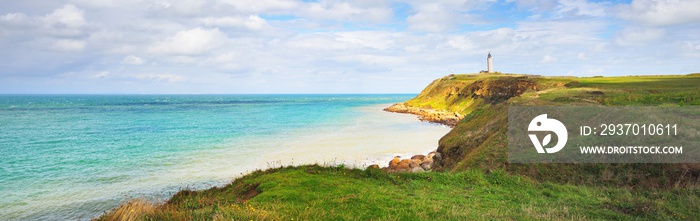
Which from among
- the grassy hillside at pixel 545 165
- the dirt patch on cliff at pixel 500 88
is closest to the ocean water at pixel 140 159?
the grassy hillside at pixel 545 165

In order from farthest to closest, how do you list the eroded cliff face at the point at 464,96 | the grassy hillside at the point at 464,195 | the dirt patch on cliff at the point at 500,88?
the eroded cliff face at the point at 464,96, the dirt patch on cliff at the point at 500,88, the grassy hillside at the point at 464,195

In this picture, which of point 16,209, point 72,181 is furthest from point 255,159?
point 16,209

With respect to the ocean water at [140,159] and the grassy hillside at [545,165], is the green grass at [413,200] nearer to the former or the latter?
the grassy hillside at [545,165]

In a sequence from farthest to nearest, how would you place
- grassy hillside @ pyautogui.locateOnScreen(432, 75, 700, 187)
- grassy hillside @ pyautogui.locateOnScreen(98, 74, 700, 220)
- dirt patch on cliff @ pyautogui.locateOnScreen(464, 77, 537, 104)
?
dirt patch on cliff @ pyautogui.locateOnScreen(464, 77, 537, 104) < grassy hillside @ pyautogui.locateOnScreen(432, 75, 700, 187) < grassy hillside @ pyautogui.locateOnScreen(98, 74, 700, 220)

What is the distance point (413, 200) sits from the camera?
11586 mm

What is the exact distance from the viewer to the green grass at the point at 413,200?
941 centimetres

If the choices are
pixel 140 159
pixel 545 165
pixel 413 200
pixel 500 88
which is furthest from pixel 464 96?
pixel 413 200

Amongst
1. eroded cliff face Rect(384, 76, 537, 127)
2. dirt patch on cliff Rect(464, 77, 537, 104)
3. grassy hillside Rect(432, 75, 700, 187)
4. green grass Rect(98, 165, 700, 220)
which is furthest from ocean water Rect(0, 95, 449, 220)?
dirt patch on cliff Rect(464, 77, 537, 104)

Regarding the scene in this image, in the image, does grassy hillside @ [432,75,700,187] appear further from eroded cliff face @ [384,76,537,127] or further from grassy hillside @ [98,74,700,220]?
eroded cliff face @ [384,76,537,127]

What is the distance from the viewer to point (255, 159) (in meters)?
28.3

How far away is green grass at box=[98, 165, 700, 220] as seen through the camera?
941 centimetres

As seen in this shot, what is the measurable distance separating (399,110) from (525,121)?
72228 millimetres

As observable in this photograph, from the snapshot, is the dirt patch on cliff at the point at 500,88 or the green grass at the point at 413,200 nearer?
the green grass at the point at 413,200

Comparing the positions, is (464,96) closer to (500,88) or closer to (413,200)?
(500,88)
